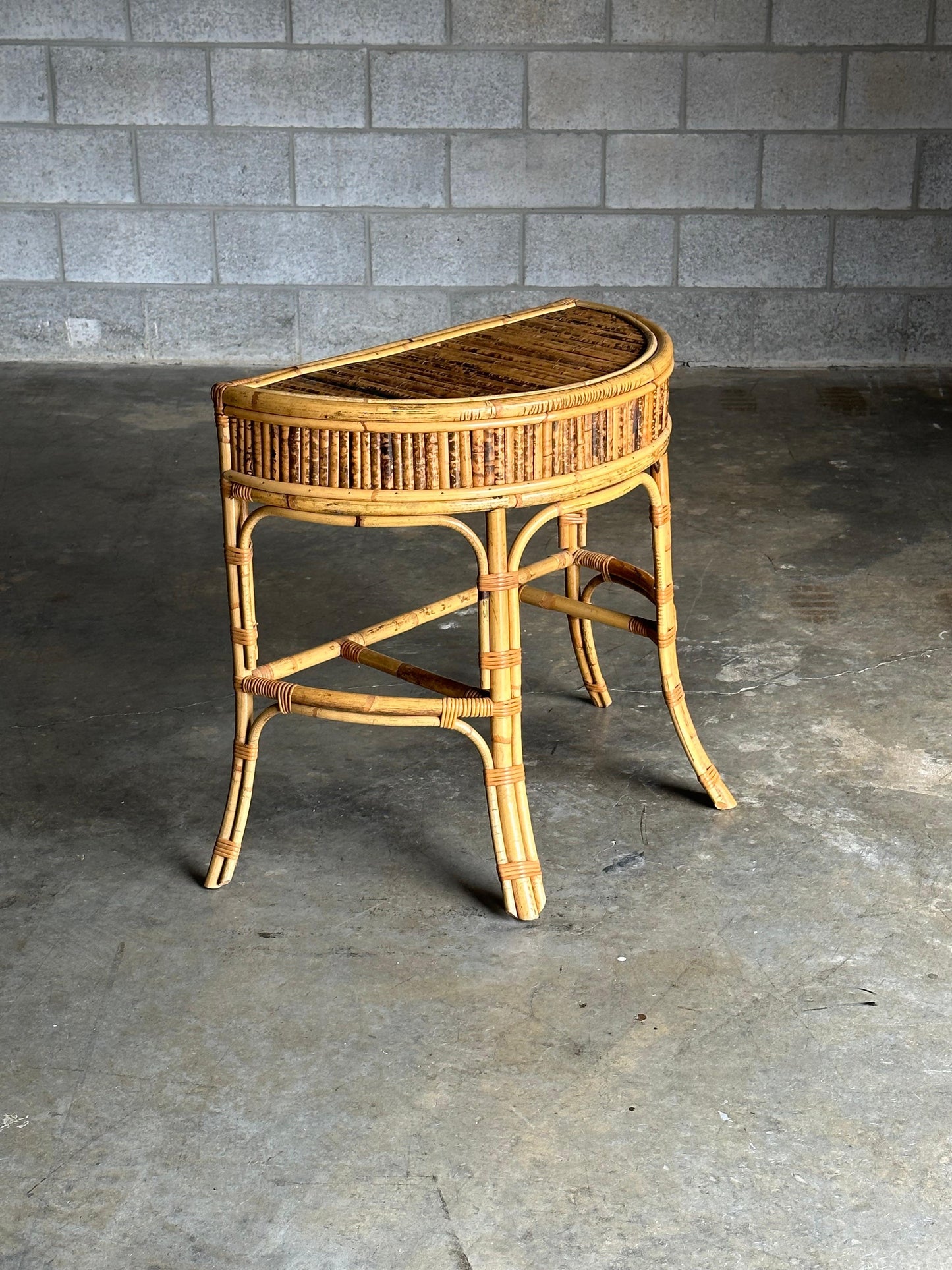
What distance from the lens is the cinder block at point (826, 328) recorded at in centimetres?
469

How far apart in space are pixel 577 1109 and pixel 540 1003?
194 millimetres

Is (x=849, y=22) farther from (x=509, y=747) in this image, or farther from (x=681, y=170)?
(x=509, y=747)

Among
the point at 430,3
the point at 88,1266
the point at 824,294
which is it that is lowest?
the point at 88,1266

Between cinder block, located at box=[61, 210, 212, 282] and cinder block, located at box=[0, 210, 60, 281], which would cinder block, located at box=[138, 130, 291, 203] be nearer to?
→ cinder block, located at box=[61, 210, 212, 282]

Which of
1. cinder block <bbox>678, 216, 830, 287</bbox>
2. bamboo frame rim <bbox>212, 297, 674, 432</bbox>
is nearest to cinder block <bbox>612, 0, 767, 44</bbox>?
cinder block <bbox>678, 216, 830, 287</bbox>

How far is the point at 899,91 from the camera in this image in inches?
176

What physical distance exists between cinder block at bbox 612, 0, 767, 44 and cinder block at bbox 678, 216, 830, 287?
0.52 metres

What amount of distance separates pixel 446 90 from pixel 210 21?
2.43 ft

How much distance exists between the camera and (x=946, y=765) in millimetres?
2342

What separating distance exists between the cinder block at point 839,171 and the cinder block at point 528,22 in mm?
637

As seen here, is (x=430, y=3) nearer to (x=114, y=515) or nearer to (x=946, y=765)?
(x=114, y=515)

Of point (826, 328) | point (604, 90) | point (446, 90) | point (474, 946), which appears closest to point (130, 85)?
point (446, 90)

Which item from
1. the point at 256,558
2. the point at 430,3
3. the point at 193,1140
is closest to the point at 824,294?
the point at 430,3

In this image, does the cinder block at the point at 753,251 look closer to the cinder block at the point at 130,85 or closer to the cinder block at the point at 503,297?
the cinder block at the point at 503,297
